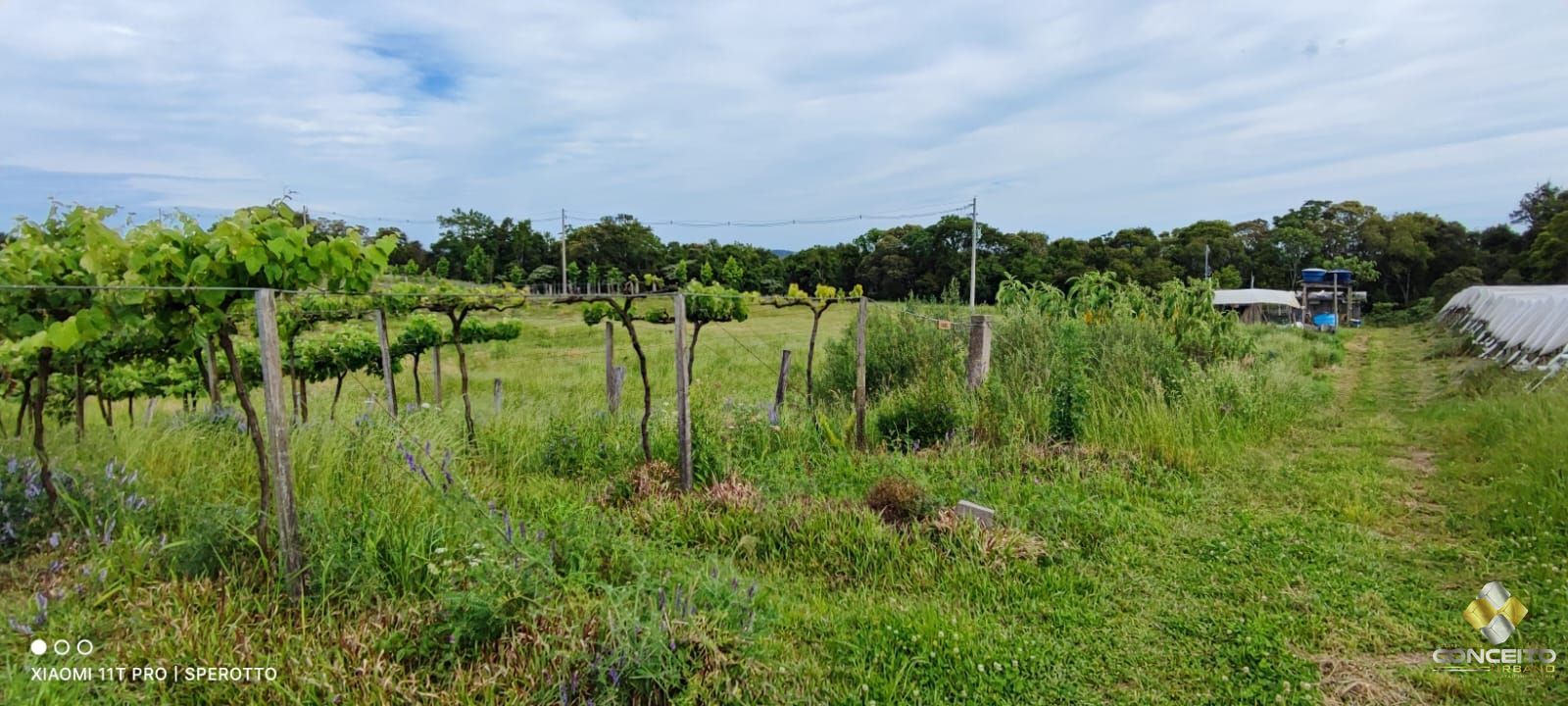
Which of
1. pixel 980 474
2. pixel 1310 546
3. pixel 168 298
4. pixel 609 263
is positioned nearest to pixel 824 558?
pixel 980 474

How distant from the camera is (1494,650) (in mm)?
2961

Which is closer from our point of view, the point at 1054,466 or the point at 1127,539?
the point at 1127,539

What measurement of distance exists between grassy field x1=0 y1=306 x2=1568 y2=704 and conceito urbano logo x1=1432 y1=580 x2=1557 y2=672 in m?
0.07

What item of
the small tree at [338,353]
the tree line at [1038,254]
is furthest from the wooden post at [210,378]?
the tree line at [1038,254]

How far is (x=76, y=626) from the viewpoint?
2426 mm

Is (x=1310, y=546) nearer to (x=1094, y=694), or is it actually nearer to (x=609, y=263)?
(x=1094, y=694)

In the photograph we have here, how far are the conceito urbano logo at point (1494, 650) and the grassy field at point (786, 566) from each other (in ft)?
0.22

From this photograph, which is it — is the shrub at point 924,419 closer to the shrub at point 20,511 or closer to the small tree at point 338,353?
the shrub at point 20,511

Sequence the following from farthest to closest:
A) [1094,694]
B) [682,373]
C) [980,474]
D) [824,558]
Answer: [980,474] → [682,373] → [824,558] → [1094,694]

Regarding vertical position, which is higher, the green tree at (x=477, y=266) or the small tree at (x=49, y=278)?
the green tree at (x=477, y=266)

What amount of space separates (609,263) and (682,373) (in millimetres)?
45005

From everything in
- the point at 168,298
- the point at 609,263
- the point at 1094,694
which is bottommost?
the point at 1094,694

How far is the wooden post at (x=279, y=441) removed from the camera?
2648 mm

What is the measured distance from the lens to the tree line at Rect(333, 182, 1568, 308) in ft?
137
